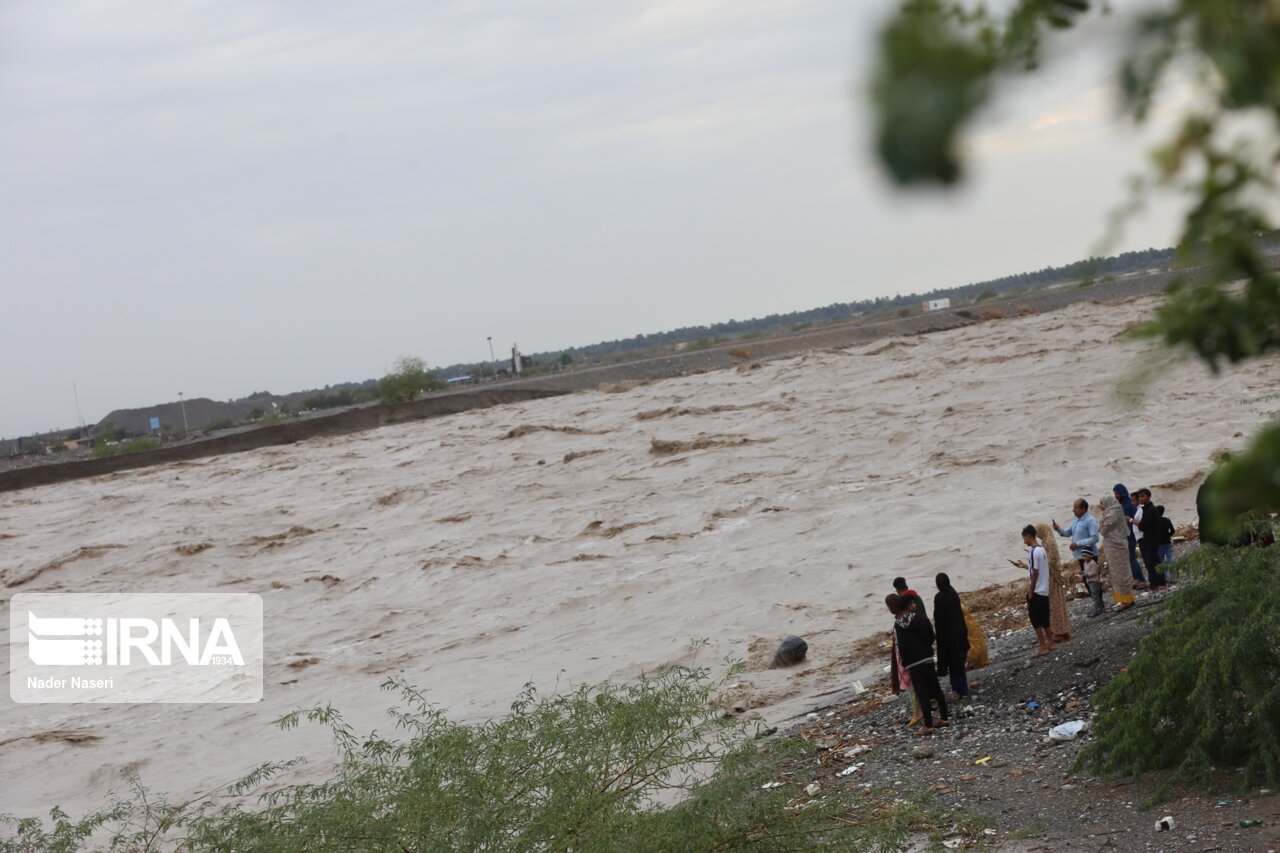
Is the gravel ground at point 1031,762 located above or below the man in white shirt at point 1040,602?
below

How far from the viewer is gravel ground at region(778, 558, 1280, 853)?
8.28m

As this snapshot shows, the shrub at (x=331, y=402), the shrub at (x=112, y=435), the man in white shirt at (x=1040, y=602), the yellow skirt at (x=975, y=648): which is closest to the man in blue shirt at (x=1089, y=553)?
the man in white shirt at (x=1040, y=602)

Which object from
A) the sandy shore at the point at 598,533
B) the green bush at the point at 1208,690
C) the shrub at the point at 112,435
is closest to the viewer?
the green bush at the point at 1208,690

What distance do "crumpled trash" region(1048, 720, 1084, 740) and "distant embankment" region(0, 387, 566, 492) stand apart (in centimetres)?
5610

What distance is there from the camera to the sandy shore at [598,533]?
18703 millimetres

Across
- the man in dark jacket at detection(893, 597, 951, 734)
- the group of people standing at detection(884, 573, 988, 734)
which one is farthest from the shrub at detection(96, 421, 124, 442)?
the man in dark jacket at detection(893, 597, 951, 734)

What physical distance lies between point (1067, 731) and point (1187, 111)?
31.2ft

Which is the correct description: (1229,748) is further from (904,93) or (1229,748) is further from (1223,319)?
(904,93)

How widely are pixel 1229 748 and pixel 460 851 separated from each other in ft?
17.7

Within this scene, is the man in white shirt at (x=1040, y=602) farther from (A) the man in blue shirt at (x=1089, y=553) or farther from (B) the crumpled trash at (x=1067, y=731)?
(B) the crumpled trash at (x=1067, y=731)

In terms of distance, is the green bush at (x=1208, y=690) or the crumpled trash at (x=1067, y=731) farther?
the crumpled trash at (x=1067, y=731)

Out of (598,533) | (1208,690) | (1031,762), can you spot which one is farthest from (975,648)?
(598,533)

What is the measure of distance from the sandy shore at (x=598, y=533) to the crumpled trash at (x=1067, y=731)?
3.77 metres

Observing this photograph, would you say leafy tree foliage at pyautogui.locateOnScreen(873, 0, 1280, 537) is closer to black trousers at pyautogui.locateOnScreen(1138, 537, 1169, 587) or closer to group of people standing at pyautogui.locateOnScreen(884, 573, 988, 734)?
group of people standing at pyautogui.locateOnScreen(884, 573, 988, 734)
